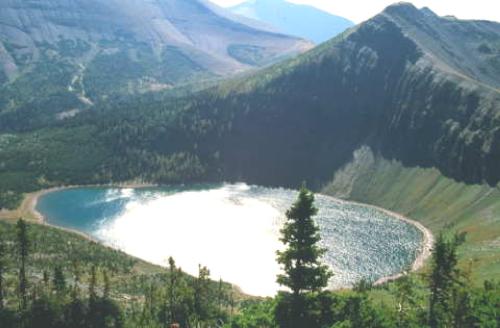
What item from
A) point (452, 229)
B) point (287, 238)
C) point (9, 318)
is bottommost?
point (9, 318)

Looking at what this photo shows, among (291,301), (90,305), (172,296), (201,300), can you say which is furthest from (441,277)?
(90,305)

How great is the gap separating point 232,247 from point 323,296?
424 ft

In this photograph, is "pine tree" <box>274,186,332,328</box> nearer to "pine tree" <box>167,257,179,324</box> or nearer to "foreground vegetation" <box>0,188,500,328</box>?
"foreground vegetation" <box>0,188,500,328</box>

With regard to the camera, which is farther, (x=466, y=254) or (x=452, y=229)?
(x=452, y=229)

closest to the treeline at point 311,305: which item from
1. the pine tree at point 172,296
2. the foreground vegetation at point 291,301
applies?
the foreground vegetation at point 291,301

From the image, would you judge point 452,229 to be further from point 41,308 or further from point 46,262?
point 41,308

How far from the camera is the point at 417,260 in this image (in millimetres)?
174375

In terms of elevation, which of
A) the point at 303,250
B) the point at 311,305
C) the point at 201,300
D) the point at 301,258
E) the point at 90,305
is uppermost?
the point at 303,250

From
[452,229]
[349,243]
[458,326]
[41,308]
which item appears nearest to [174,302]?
[41,308]

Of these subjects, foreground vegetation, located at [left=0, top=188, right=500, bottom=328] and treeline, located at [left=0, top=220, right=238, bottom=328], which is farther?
treeline, located at [left=0, top=220, right=238, bottom=328]

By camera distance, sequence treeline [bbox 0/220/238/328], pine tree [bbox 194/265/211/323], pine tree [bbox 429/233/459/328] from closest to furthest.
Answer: pine tree [bbox 429/233/459/328] < treeline [bbox 0/220/238/328] < pine tree [bbox 194/265/211/323]

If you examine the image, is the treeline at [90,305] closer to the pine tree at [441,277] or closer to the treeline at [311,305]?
the treeline at [311,305]

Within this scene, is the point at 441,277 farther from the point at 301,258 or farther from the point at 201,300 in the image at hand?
the point at 201,300

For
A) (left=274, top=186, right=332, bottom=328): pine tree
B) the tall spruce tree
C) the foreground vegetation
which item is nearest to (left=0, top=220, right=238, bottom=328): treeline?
the foreground vegetation
